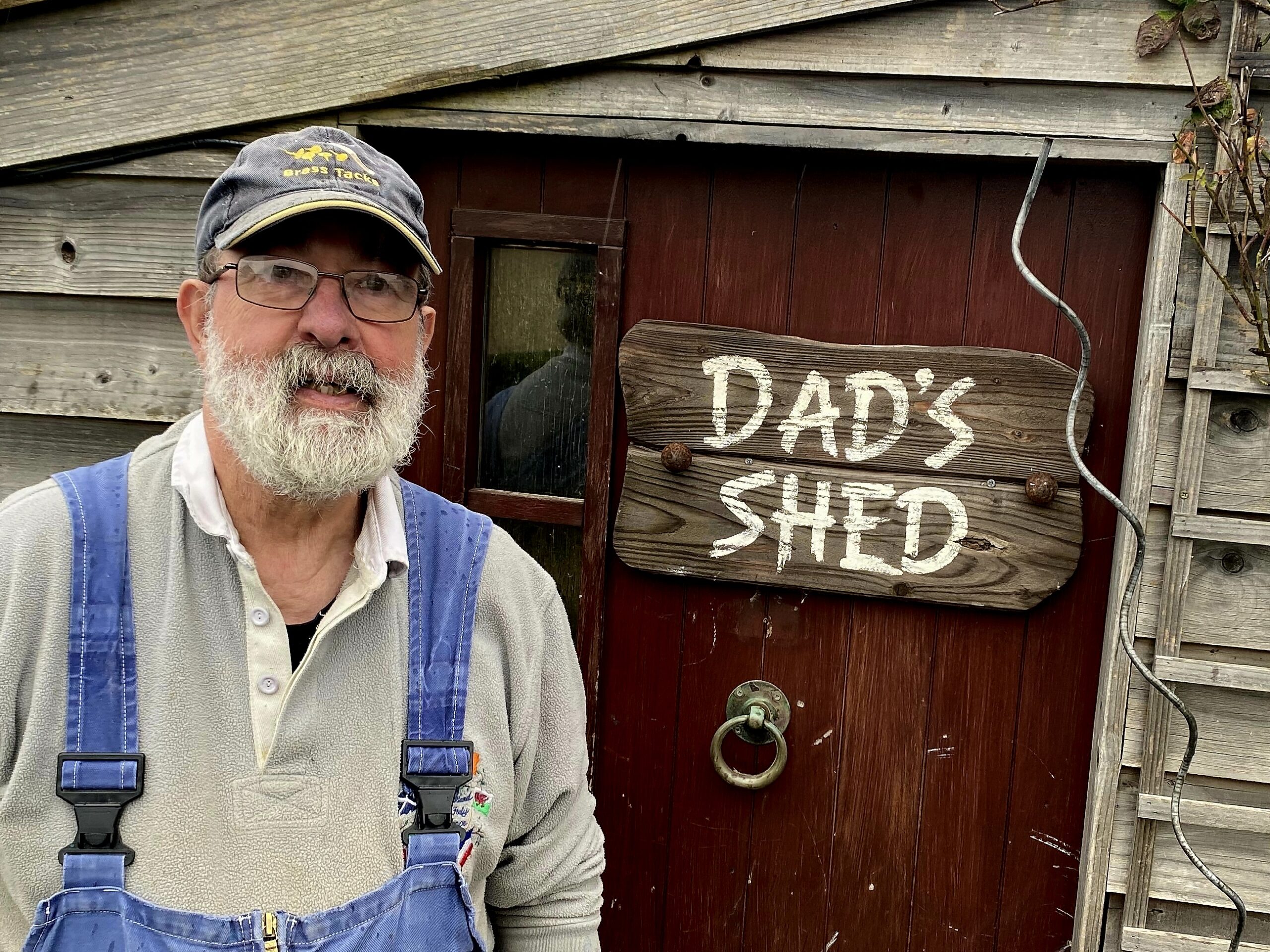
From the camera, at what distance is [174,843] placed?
46.3 inches

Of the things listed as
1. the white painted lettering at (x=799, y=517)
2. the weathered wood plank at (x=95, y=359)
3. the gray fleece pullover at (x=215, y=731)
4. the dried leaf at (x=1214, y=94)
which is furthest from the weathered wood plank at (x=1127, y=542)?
the weathered wood plank at (x=95, y=359)

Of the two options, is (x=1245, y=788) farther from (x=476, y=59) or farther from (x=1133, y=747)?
(x=476, y=59)

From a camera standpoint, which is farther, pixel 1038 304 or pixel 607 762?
pixel 607 762

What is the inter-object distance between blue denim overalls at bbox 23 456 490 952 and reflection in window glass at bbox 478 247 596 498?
875 millimetres

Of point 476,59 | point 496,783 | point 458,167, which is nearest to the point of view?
point 496,783

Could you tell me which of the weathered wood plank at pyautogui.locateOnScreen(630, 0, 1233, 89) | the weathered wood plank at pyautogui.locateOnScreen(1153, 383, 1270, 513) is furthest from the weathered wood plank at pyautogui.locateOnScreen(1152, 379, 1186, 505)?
the weathered wood plank at pyautogui.locateOnScreen(630, 0, 1233, 89)

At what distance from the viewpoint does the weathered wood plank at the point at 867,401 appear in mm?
2002

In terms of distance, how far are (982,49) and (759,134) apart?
442 mm

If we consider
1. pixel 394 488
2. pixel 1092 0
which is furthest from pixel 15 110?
pixel 1092 0

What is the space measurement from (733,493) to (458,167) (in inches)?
37.8

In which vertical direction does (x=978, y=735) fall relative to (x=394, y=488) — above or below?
below

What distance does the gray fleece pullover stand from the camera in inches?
45.5

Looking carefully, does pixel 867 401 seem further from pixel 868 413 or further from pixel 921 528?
pixel 921 528

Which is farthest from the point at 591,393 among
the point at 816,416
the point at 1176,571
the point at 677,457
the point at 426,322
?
the point at 1176,571
